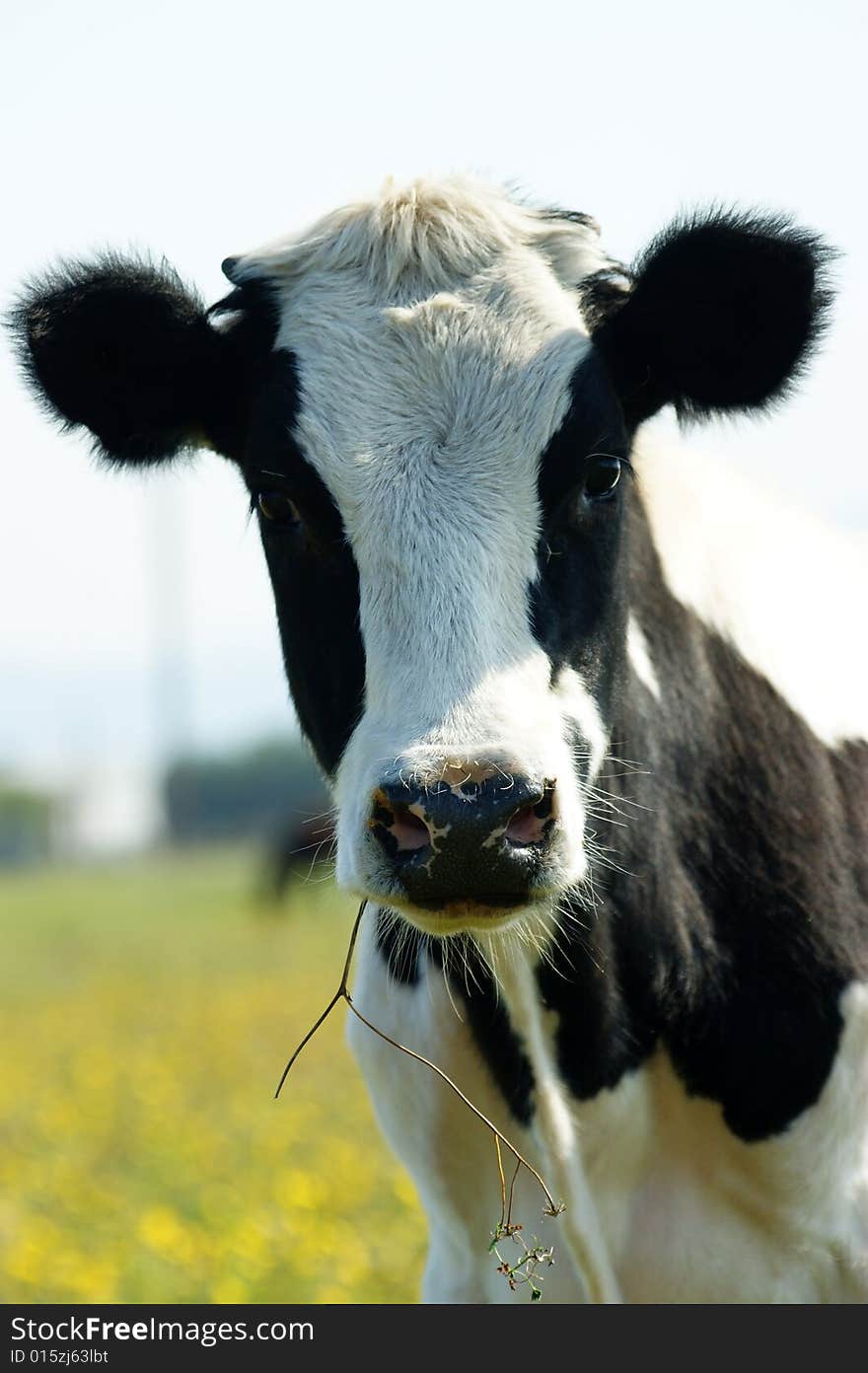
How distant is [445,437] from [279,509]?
44 cm

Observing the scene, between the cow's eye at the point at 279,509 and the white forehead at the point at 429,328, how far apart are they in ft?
0.48

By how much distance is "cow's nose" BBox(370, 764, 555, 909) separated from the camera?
10.2 ft

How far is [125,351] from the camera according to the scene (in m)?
4.36

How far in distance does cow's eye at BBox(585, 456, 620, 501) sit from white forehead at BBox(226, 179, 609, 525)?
0.45 feet

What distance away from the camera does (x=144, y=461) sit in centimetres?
458

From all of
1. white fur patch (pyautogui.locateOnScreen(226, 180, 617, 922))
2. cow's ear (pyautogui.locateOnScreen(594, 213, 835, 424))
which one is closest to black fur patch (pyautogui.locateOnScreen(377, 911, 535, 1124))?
white fur patch (pyautogui.locateOnScreen(226, 180, 617, 922))

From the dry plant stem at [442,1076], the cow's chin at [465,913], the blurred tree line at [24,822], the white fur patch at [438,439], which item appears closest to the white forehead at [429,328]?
the white fur patch at [438,439]

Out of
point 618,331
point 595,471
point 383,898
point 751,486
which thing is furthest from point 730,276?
point 383,898

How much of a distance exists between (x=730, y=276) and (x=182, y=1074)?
9.05 m

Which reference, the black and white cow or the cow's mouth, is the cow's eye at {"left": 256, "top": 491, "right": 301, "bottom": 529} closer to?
the black and white cow

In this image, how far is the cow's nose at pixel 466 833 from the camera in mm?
3121

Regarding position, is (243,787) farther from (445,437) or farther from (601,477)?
(445,437)

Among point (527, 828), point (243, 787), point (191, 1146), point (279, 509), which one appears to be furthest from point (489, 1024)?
point (243, 787)

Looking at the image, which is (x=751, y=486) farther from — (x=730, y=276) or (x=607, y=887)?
(x=607, y=887)
